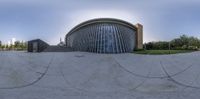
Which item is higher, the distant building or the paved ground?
the distant building

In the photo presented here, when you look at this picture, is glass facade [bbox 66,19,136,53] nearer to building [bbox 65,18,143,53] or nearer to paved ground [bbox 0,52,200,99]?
building [bbox 65,18,143,53]

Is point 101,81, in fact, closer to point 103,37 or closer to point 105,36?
point 105,36

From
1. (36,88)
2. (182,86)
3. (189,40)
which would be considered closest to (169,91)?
(182,86)

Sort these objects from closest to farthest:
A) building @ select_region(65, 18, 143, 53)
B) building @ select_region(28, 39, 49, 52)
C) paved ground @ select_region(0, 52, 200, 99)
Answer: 1. paved ground @ select_region(0, 52, 200, 99)
2. building @ select_region(65, 18, 143, 53)
3. building @ select_region(28, 39, 49, 52)

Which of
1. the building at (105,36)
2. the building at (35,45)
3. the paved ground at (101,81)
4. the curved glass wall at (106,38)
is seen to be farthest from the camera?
the building at (35,45)

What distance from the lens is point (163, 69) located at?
19344 mm

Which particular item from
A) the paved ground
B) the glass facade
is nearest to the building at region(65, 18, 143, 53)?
the glass facade

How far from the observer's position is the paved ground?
12594mm

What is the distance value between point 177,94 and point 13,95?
800 cm

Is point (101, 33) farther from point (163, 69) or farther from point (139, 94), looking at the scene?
point (139, 94)

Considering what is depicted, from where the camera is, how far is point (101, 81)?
51.7 feet

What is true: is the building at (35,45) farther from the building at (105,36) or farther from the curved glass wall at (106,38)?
the curved glass wall at (106,38)

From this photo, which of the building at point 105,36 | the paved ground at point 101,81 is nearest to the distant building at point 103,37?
the building at point 105,36

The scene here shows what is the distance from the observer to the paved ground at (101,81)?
1259cm
